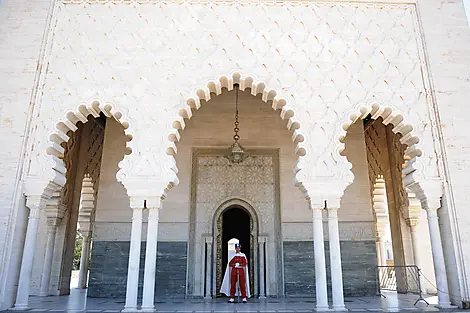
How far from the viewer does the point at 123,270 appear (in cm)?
571

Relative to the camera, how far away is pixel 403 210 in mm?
6922

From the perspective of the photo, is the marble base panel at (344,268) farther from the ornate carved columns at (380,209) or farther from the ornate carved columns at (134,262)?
the ornate carved columns at (134,262)

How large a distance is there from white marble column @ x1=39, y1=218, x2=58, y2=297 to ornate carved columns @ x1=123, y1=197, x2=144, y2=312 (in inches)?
130

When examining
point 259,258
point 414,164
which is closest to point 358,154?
point 414,164

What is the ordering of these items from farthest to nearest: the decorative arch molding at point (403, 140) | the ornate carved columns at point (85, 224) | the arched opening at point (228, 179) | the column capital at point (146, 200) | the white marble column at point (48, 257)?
the ornate carved columns at point (85, 224) → the white marble column at point (48, 257) → the arched opening at point (228, 179) → the decorative arch molding at point (403, 140) → the column capital at point (146, 200)

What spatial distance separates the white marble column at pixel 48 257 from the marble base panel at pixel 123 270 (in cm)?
135

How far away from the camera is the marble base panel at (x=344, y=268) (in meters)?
5.60

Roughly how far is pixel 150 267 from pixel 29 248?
53.1 inches

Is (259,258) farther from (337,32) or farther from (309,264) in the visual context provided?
(337,32)

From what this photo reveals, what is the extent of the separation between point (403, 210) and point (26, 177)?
6.16 meters

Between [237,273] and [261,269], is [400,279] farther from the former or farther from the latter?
[237,273]

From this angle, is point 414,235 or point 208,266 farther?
point 414,235

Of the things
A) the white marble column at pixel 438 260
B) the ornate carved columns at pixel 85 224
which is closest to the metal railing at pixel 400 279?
the white marble column at pixel 438 260

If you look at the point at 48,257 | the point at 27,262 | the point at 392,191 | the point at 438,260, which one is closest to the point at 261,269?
the point at 438,260
